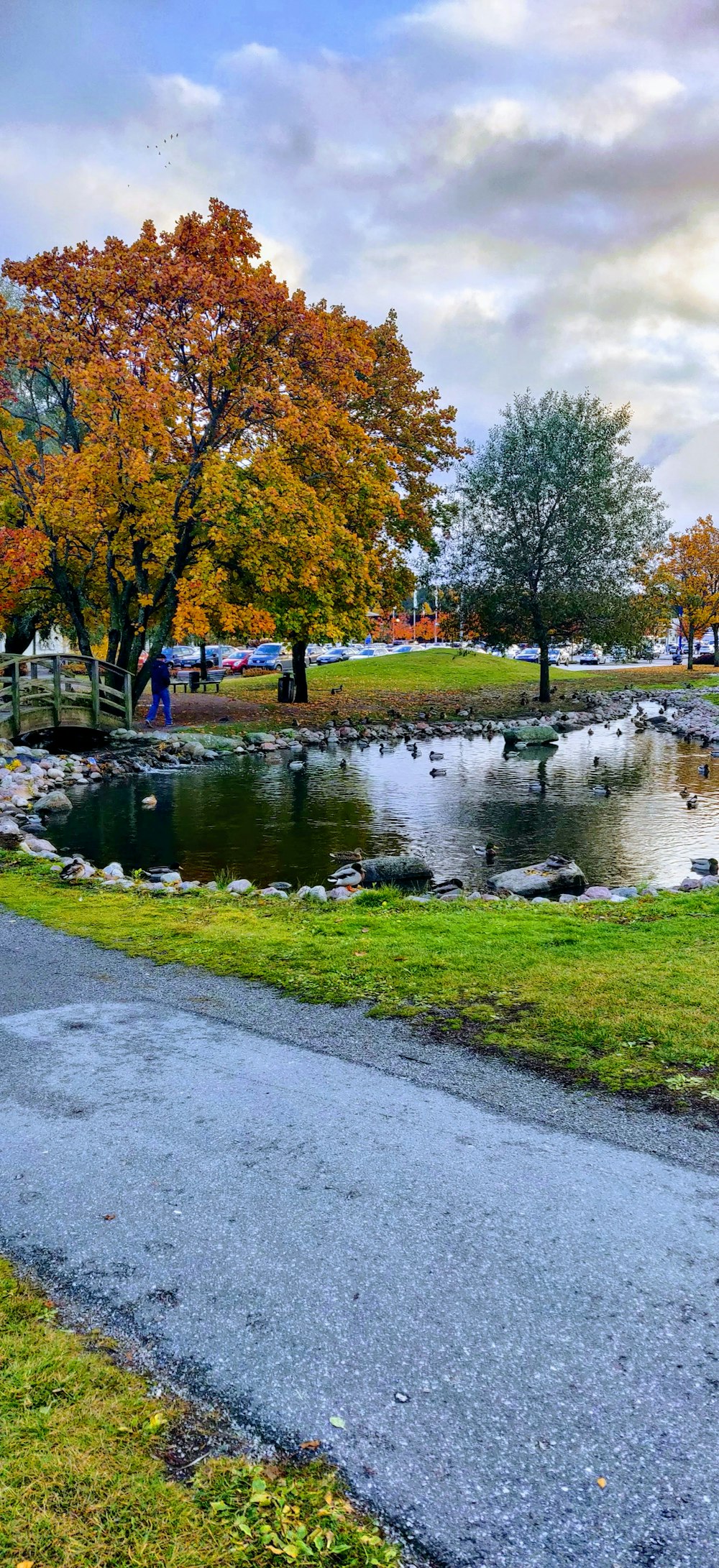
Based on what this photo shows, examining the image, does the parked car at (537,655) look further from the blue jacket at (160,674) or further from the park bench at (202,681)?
the blue jacket at (160,674)

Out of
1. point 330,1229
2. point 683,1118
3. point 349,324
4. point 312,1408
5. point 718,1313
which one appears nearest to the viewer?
point 312,1408

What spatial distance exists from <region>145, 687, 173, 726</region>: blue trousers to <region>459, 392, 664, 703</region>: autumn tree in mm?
15322

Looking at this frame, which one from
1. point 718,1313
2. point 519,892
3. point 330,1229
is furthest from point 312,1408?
point 519,892

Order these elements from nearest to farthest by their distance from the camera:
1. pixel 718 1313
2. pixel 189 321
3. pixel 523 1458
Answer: pixel 523 1458, pixel 718 1313, pixel 189 321

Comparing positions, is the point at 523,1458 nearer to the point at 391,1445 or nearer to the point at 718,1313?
the point at 391,1445

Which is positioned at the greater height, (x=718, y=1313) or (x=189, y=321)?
(x=189, y=321)

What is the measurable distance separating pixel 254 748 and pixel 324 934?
64.1ft

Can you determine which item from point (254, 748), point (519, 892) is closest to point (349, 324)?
point (254, 748)

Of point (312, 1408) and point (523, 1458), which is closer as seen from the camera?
point (523, 1458)

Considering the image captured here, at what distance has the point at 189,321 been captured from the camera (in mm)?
26312

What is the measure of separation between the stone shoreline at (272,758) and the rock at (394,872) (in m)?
0.11

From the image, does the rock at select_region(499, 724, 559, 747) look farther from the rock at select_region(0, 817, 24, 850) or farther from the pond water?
the rock at select_region(0, 817, 24, 850)

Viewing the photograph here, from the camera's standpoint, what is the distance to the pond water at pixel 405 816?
14.1 m

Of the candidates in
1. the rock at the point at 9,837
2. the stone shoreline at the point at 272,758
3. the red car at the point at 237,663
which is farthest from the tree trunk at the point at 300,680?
the rock at the point at 9,837
